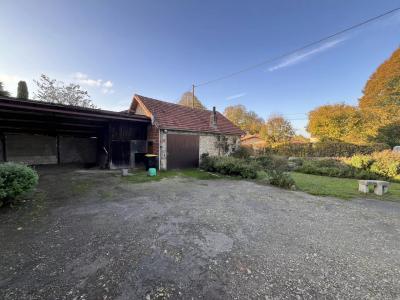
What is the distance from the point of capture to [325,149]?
1736 cm

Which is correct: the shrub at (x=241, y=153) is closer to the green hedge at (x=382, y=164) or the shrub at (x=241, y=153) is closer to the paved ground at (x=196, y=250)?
the green hedge at (x=382, y=164)

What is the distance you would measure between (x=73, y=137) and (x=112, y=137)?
14.6ft

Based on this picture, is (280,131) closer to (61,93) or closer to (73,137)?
(73,137)

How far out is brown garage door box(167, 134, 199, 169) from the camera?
11.1 metres

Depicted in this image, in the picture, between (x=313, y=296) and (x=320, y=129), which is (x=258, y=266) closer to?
(x=313, y=296)

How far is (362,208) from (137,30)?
45.1 feet

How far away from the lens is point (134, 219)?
12.7 ft

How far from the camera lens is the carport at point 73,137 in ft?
32.0

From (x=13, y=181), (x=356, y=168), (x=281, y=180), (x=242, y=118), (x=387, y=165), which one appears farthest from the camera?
(x=242, y=118)

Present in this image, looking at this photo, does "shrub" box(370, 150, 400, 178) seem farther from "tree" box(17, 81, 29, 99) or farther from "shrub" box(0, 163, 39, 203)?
"tree" box(17, 81, 29, 99)

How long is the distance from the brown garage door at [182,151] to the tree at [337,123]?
18381 mm

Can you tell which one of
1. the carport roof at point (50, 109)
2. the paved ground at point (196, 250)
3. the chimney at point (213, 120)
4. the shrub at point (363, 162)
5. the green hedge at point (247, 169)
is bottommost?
the paved ground at point (196, 250)

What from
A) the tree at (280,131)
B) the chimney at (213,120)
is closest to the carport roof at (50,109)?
the chimney at (213,120)

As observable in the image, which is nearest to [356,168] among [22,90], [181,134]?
[181,134]
